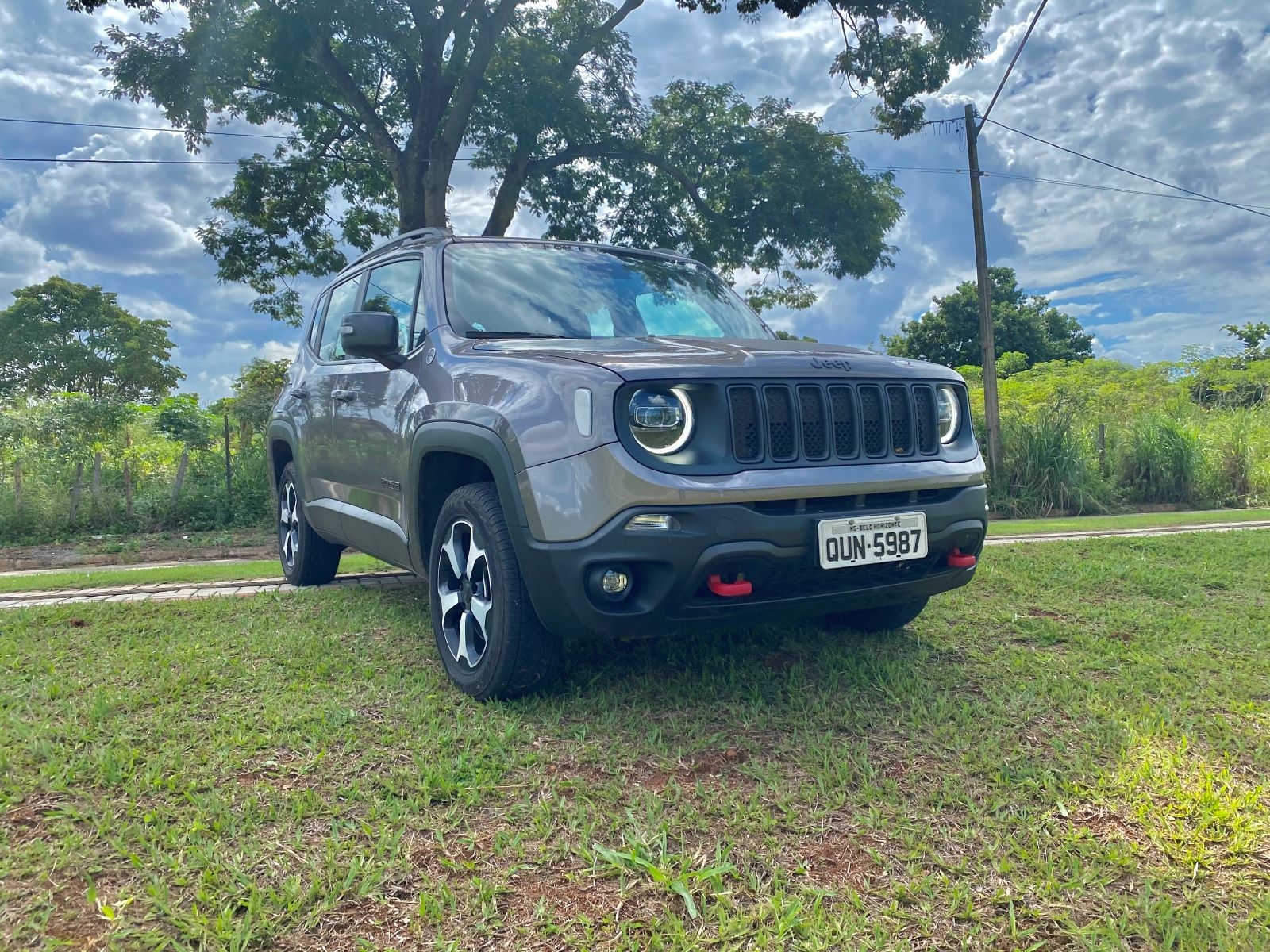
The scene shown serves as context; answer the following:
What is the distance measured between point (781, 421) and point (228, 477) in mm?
11538

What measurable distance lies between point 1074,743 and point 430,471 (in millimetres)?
2546

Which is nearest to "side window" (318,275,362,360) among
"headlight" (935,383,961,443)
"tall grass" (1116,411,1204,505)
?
"headlight" (935,383,961,443)

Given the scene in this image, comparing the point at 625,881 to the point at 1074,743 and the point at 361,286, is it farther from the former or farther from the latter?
the point at 361,286

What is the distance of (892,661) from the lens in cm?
348

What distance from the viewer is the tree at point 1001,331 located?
45.6 metres

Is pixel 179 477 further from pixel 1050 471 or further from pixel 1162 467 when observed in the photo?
pixel 1162 467

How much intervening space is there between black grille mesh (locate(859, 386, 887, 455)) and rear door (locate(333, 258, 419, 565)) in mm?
1847

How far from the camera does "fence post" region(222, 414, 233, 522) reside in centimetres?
1216

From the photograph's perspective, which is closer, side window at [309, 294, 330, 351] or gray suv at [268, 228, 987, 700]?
gray suv at [268, 228, 987, 700]

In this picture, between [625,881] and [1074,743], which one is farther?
[1074,743]

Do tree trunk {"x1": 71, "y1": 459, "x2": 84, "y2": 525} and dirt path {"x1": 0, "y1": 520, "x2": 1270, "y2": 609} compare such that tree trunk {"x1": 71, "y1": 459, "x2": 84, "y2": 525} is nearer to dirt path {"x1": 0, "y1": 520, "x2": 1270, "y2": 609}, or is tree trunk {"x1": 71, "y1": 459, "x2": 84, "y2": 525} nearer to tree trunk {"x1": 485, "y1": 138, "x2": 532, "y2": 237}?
dirt path {"x1": 0, "y1": 520, "x2": 1270, "y2": 609}

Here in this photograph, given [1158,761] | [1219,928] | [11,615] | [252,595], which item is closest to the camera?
[1219,928]

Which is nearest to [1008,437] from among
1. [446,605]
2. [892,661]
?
[892,661]

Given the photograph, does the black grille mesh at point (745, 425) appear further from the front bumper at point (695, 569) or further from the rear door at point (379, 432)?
the rear door at point (379, 432)
